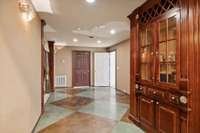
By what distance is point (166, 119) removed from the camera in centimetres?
254

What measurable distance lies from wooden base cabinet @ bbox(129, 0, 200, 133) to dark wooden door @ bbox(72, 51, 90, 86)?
6.03 metres

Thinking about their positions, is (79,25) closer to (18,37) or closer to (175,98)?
(18,37)

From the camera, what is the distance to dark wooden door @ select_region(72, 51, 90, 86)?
9.41m

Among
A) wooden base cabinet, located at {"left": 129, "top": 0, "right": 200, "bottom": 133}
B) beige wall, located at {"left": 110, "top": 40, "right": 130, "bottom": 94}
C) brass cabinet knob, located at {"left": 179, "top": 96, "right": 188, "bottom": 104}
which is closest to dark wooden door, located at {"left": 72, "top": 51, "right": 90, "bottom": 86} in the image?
beige wall, located at {"left": 110, "top": 40, "right": 130, "bottom": 94}

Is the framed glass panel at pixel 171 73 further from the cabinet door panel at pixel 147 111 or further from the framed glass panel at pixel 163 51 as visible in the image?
the cabinet door panel at pixel 147 111

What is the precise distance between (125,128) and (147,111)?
61cm

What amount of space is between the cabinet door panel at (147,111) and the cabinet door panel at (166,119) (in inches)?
7.1

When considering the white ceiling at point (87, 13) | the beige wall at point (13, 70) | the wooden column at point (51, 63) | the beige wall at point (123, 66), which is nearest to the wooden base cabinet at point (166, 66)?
the white ceiling at point (87, 13)

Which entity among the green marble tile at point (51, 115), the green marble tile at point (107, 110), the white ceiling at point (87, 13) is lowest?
the green marble tile at point (107, 110)

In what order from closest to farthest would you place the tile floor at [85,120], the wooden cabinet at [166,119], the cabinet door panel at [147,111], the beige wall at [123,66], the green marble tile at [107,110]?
1. the wooden cabinet at [166,119]
2. the cabinet door panel at [147,111]
3. the tile floor at [85,120]
4. the green marble tile at [107,110]
5. the beige wall at [123,66]

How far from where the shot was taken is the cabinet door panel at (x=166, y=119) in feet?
7.70

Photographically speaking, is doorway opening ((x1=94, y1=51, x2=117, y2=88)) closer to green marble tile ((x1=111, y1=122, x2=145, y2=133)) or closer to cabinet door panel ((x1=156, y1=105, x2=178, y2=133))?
green marble tile ((x1=111, y1=122, x2=145, y2=133))

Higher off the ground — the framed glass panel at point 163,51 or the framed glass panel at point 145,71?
the framed glass panel at point 163,51

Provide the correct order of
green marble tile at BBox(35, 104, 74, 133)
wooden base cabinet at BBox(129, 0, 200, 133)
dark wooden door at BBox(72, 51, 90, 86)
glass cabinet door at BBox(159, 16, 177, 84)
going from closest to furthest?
wooden base cabinet at BBox(129, 0, 200, 133), glass cabinet door at BBox(159, 16, 177, 84), green marble tile at BBox(35, 104, 74, 133), dark wooden door at BBox(72, 51, 90, 86)
